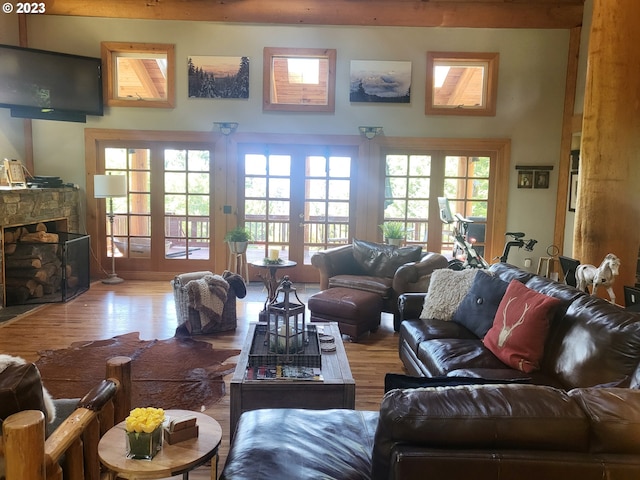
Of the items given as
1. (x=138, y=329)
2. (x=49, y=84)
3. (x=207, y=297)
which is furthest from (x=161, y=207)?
(x=207, y=297)

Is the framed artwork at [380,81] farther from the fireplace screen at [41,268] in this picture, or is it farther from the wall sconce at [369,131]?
the fireplace screen at [41,268]

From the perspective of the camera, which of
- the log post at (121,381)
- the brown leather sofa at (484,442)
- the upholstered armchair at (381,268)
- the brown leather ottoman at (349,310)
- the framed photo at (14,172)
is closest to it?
the brown leather sofa at (484,442)

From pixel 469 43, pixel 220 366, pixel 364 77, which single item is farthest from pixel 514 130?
pixel 220 366

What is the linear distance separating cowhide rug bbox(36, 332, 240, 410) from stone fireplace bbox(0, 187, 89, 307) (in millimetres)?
1783

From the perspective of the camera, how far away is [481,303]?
11.3 ft

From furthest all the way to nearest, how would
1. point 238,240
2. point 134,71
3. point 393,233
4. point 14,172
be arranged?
point 134,71
point 393,233
point 238,240
point 14,172

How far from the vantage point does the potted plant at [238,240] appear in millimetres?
6477

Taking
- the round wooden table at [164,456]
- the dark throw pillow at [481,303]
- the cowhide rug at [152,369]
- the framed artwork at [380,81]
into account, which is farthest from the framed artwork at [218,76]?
the round wooden table at [164,456]

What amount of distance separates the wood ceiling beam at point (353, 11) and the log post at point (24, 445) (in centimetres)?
634

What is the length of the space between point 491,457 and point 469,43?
6.56 m

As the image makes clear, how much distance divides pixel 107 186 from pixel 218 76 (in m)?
2.12

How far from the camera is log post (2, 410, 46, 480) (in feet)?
4.66

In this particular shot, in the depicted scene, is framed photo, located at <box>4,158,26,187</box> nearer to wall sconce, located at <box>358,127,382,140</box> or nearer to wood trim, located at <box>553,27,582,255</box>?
wall sconce, located at <box>358,127,382,140</box>

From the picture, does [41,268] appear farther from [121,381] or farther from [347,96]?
[347,96]
